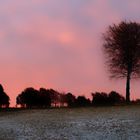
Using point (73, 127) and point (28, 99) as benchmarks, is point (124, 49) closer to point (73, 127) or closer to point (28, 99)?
point (28, 99)

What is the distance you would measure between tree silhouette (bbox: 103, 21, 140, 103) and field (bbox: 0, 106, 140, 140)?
1083 inches

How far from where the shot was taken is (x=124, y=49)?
231 ft

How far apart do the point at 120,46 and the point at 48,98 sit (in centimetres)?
1157

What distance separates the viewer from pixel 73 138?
31.0 meters

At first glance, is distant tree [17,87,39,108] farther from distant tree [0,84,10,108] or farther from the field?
the field

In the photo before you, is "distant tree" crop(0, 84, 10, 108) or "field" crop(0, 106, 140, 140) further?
"distant tree" crop(0, 84, 10, 108)

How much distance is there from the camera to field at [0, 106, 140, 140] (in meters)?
31.7

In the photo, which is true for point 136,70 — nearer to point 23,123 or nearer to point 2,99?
point 2,99

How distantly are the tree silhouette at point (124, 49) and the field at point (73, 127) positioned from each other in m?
27.5

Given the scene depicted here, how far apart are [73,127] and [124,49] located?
119 ft

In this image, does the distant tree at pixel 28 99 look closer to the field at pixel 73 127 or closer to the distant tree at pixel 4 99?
the distant tree at pixel 4 99

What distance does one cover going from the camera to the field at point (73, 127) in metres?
31.7

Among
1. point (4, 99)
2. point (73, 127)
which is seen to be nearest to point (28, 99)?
point (4, 99)

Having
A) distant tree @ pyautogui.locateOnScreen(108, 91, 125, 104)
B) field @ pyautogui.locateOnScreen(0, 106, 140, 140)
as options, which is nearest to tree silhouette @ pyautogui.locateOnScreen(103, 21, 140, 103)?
distant tree @ pyautogui.locateOnScreen(108, 91, 125, 104)
